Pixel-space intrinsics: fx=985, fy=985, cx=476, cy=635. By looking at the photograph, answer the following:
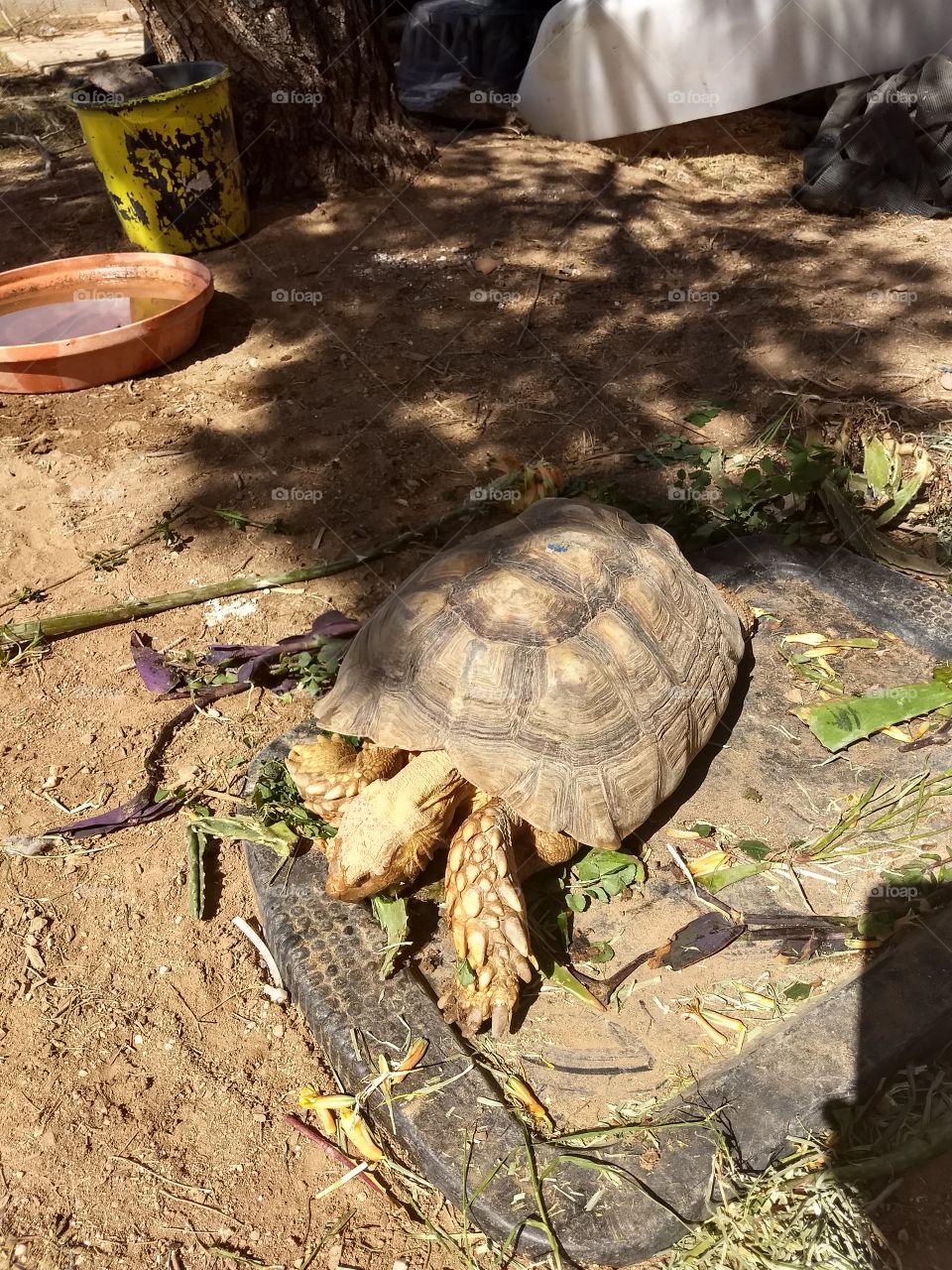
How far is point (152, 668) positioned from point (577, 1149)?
249cm

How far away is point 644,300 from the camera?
21.9 ft

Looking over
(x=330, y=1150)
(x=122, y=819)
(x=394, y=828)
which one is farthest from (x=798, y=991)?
(x=122, y=819)

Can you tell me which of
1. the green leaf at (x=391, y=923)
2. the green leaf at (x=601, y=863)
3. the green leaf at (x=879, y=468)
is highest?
the green leaf at (x=879, y=468)

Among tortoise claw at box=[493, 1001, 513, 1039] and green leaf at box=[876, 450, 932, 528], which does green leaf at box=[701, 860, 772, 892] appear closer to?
tortoise claw at box=[493, 1001, 513, 1039]

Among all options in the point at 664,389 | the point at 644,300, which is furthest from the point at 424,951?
the point at 644,300

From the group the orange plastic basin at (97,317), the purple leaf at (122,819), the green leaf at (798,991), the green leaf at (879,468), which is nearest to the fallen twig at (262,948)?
the purple leaf at (122,819)

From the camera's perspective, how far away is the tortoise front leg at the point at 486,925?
2.69m

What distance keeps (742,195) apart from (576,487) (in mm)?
4631

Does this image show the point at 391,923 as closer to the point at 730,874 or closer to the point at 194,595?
the point at 730,874

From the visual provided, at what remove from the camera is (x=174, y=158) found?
6.88 m

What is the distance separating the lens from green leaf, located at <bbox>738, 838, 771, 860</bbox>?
3.18 metres

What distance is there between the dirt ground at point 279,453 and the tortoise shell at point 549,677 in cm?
90

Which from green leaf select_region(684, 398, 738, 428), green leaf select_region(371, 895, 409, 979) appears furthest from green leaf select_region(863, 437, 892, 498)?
green leaf select_region(371, 895, 409, 979)

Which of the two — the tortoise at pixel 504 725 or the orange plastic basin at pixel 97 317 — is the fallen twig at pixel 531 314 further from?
the tortoise at pixel 504 725
